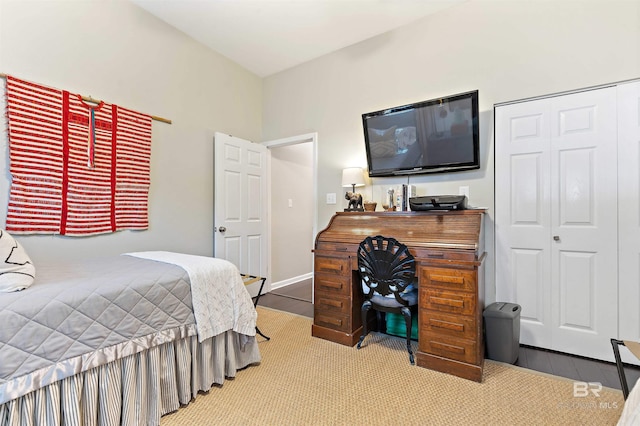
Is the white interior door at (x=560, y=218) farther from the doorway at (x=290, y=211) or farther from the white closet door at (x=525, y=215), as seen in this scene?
the doorway at (x=290, y=211)

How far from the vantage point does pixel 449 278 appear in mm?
2000

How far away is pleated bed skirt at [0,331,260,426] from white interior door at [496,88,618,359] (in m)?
2.32

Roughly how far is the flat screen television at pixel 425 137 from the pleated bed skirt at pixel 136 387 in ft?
6.84

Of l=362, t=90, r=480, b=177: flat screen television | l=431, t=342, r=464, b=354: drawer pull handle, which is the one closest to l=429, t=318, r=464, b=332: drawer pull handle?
l=431, t=342, r=464, b=354: drawer pull handle

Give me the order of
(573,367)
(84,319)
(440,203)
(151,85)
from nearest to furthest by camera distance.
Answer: (84,319)
(573,367)
(440,203)
(151,85)

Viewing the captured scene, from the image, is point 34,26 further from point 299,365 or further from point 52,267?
point 299,365

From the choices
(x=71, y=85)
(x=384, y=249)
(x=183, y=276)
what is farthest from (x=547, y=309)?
(x=71, y=85)

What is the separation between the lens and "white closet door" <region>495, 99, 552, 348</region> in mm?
2365

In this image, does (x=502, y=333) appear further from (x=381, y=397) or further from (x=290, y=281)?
(x=290, y=281)

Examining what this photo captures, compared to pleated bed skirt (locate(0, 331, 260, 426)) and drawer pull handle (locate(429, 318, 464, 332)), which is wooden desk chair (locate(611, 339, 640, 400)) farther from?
pleated bed skirt (locate(0, 331, 260, 426))

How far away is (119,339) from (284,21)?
299cm

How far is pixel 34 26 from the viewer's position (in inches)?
85.7

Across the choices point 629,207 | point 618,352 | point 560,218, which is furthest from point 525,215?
point 618,352

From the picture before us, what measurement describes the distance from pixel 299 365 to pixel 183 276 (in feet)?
3.41
